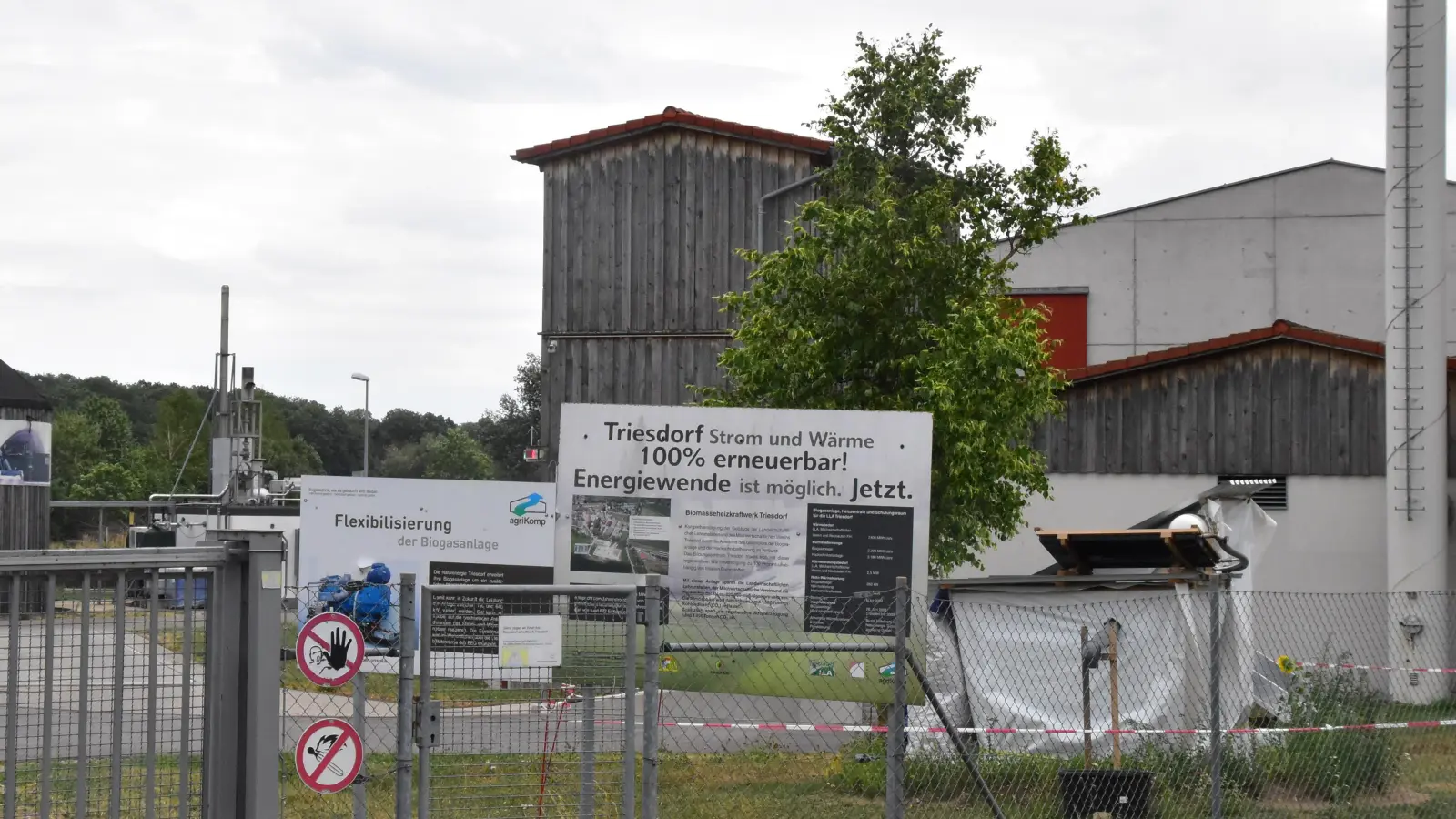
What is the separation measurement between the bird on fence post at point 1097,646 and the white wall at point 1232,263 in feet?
66.9

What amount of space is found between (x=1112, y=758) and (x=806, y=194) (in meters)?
18.9

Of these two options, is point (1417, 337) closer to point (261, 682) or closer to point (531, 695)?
point (531, 695)

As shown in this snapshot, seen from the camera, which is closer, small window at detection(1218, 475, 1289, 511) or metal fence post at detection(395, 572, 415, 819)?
metal fence post at detection(395, 572, 415, 819)

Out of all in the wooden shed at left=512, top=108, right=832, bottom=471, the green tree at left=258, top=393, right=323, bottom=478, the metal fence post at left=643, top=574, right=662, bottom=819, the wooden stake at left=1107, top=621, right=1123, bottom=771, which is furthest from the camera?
the green tree at left=258, top=393, right=323, bottom=478

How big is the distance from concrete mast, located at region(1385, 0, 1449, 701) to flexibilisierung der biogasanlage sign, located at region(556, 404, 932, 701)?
38.0 ft

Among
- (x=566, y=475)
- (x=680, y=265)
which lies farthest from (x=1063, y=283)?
(x=566, y=475)

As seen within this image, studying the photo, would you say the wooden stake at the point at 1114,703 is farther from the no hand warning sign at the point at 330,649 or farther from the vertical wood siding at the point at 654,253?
the vertical wood siding at the point at 654,253

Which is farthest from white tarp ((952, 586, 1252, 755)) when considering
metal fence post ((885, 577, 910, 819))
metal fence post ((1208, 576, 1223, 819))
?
metal fence post ((885, 577, 910, 819))

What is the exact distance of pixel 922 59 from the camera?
2184 centimetres

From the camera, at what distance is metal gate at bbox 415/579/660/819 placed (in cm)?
723

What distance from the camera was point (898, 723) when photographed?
25.9ft

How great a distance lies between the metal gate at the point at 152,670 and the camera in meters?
5.71

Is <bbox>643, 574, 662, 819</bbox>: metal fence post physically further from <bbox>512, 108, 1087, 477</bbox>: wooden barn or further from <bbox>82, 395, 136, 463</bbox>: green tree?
<bbox>82, 395, 136, 463</bbox>: green tree

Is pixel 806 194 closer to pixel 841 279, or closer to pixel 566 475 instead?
pixel 841 279
